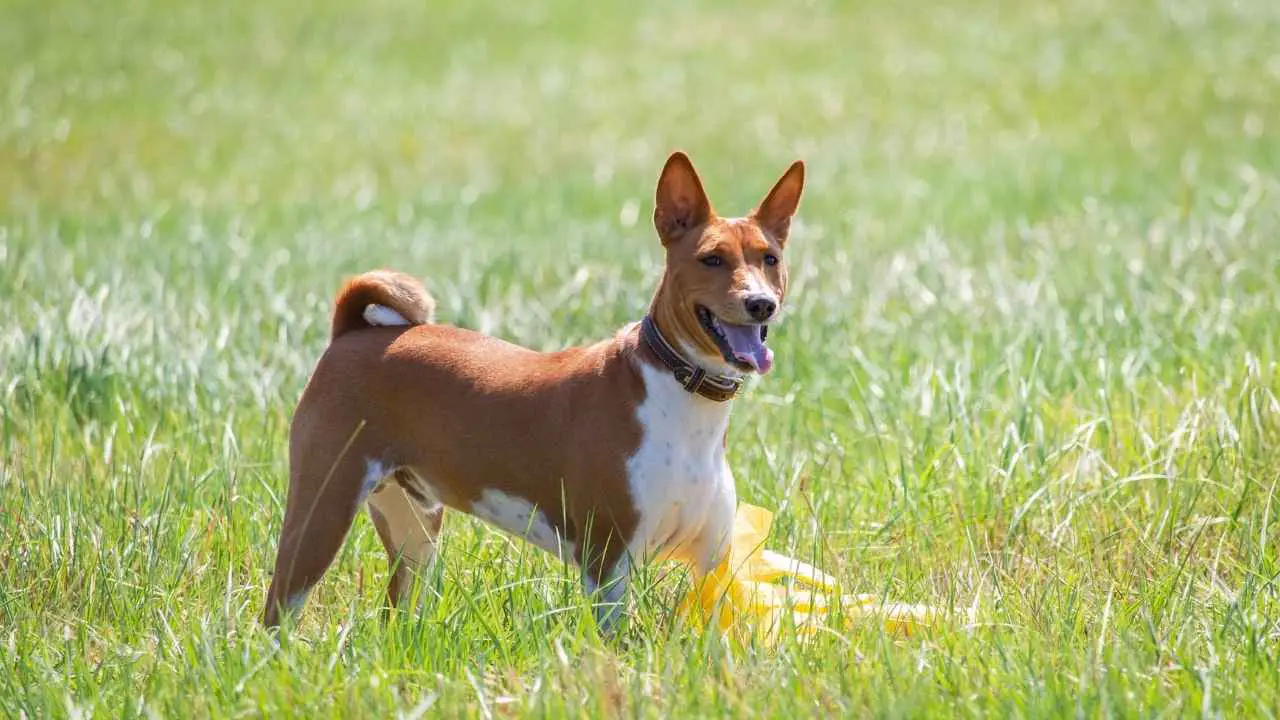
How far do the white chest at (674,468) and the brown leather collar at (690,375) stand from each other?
24 millimetres

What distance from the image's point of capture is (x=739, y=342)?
3.96 m

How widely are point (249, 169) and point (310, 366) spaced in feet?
28.9

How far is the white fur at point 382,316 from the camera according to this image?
15.0ft

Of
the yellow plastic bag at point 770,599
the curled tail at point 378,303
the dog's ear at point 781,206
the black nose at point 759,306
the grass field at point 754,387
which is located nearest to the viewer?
the grass field at point 754,387

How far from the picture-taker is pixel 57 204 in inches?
538

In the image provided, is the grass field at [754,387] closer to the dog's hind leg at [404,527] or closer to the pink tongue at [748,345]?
the dog's hind leg at [404,527]

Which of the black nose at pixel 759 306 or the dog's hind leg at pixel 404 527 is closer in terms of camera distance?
the black nose at pixel 759 306

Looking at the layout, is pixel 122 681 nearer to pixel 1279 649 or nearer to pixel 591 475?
pixel 591 475

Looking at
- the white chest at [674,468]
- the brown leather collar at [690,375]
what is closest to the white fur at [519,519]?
the white chest at [674,468]

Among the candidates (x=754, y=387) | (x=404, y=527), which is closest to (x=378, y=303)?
(x=404, y=527)

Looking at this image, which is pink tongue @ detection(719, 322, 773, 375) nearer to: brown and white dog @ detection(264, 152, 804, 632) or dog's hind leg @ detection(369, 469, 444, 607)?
brown and white dog @ detection(264, 152, 804, 632)

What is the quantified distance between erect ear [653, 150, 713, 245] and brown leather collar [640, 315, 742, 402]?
1.00ft

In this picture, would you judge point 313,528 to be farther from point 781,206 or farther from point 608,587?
point 781,206

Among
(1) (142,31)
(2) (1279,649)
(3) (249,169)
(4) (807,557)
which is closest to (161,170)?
(3) (249,169)
